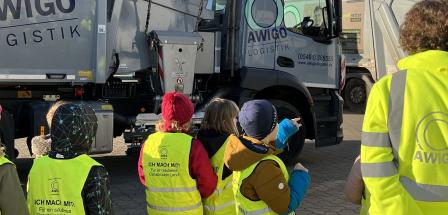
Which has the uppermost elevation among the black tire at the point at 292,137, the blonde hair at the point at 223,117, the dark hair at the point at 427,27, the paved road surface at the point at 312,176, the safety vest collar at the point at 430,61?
the dark hair at the point at 427,27

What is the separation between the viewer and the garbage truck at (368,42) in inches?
531

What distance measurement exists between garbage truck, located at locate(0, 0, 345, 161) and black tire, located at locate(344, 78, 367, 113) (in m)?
7.80

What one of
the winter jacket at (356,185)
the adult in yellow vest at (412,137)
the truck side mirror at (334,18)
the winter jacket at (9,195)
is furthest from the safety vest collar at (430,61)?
the truck side mirror at (334,18)

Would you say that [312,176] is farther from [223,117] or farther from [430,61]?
[430,61]

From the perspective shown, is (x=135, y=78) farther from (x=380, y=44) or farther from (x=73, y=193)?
(x=380, y=44)

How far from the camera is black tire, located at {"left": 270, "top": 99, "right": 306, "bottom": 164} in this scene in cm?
785

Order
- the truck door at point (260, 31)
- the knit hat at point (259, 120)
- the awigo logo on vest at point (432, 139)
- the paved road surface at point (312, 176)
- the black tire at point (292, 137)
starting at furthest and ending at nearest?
1. the black tire at point (292, 137)
2. the truck door at point (260, 31)
3. the paved road surface at point (312, 176)
4. the knit hat at point (259, 120)
5. the awigo logo on vest at point (432, 139)

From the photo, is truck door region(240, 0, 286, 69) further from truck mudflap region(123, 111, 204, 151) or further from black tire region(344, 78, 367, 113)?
black tire region(344, 78, 367, 113)

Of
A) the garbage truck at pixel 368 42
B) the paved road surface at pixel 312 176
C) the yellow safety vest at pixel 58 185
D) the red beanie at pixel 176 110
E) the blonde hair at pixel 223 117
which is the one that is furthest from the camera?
the garbage truck at pixel 368 42

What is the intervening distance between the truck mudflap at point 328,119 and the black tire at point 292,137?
0.31 meters

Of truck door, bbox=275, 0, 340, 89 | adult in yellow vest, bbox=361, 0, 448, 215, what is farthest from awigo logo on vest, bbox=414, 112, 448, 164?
truck door, bbox=275, 0, 340, 89

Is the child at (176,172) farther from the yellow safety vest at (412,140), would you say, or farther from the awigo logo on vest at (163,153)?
the yellow safety vest at (412,140)

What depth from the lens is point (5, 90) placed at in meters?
6.73

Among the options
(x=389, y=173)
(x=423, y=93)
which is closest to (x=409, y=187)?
(x=389, y=173)
